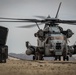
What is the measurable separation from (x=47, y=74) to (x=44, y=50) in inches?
509

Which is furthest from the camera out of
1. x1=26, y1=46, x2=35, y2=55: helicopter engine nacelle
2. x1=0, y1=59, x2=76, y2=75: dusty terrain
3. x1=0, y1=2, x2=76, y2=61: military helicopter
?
x1=26, y1=46, x2=35, y2=55: helicopter engine nacelle

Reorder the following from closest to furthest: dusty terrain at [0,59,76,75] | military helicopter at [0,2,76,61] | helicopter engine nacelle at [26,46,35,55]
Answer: dusty terrain at [0,59,76,75], military helicopter at [0,2,76,61], helicopter engine nacelle at [26,46,35,55]

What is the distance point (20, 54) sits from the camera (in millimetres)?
27359

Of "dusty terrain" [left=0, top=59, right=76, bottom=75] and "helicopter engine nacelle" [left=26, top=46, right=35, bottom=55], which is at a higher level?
"helicopter engine nacelle" [left=26, top=46, right=35, bottom=55]

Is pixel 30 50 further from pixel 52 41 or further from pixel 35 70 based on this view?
pixel 35 70

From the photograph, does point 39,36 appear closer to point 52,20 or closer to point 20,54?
point 52,20

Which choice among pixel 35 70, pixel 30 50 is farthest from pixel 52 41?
pixel 35 70

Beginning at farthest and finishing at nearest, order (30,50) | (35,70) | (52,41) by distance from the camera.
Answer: (30,50), (52,41), (35,70)

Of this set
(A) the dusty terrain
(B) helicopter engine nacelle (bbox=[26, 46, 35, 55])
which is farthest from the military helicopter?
(A) the dusty terrain

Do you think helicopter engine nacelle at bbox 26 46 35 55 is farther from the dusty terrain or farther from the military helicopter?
the dusty terrain

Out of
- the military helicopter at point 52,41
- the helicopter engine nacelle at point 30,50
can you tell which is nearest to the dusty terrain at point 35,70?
the military helicopter at point 52,41

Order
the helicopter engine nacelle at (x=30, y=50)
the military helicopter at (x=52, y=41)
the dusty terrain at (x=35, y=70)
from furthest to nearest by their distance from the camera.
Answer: the helicopter engine nacelle at (x=30, y=50), the military helicopter at (x=52, y=41), the dusty terrain at (x=35, y=70)

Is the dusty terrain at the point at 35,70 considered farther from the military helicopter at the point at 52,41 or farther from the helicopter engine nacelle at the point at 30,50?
the helicopter engine nacelle at the point at 30,50

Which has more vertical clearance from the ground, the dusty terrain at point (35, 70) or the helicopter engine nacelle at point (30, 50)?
the helicopter engine nacelle at point (30, 50)
